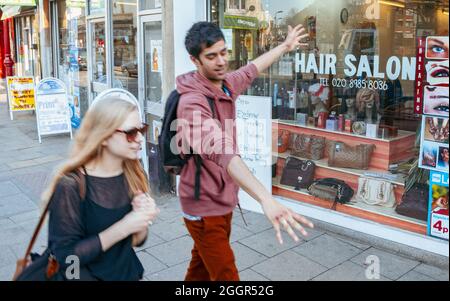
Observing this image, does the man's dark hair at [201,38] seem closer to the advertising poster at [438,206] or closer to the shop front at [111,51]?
the advertising poster at [438,206]

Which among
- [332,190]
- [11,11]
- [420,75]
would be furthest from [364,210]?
[11,11]

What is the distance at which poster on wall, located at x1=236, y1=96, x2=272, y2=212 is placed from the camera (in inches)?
207

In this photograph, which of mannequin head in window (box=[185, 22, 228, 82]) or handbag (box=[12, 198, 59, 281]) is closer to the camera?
handbag (box=[12, 198, 59, 281])

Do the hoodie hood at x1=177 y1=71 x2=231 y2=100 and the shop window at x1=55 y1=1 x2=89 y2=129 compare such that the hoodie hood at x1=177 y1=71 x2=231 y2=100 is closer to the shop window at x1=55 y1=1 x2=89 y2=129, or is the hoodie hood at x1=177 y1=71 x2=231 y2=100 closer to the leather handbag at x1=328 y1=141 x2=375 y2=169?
the leather handbag at x1=328 y1=141 x2=375 y2=169

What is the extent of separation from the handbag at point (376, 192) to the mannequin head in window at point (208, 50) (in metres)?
2.73

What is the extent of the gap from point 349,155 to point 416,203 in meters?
0.97

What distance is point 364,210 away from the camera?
4781mm

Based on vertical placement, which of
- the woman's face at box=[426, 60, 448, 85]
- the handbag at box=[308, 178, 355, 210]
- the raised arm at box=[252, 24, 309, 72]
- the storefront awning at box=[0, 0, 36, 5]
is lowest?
the handbag at box=[308, 178, 355, 210]

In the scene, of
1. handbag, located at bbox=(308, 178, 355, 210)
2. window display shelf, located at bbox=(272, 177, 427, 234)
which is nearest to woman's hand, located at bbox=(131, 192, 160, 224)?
window display shelf, located at bbox=(272, 177, 427, 234)

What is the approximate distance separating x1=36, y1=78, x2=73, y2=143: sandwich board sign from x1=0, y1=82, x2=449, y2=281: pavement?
12.0ft

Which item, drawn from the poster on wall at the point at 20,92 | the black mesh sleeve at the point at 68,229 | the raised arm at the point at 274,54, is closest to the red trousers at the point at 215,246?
the black mesh sleeve at the point at 68,229

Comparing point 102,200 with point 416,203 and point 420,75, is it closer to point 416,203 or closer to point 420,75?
point 420,75

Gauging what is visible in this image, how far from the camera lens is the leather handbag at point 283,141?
5.75 meters
